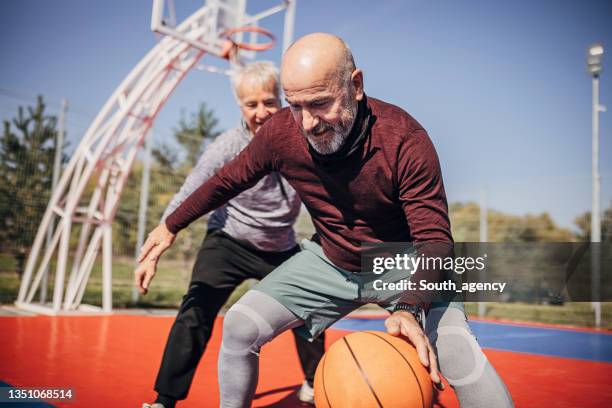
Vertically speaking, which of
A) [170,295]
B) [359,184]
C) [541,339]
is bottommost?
[541,339]

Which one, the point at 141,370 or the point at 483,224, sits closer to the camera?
the point at 141,370

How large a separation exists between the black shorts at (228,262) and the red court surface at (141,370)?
0.81m

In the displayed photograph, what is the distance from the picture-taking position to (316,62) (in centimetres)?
196

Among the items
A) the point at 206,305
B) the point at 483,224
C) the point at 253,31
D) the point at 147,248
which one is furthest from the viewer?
the point at 483,224

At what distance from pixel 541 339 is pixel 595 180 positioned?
4229 millimetres

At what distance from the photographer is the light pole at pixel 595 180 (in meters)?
10.2

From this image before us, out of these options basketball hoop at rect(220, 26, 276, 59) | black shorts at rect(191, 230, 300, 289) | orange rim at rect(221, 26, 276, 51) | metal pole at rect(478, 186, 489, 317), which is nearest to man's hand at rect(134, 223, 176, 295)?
black shorts at rect(191, 230, 300, 289)

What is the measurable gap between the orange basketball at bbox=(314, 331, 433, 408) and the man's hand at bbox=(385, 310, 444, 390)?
5 centimetres

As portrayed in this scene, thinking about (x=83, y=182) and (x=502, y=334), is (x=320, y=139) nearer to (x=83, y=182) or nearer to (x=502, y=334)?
(x=83, y=182)

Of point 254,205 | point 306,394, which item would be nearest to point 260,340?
point 254,205

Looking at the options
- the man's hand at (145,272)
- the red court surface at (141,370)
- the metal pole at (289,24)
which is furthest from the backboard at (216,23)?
the man's hand at (145,272)

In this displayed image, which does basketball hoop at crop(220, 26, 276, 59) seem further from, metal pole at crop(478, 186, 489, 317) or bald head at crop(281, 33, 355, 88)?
metal pole at crop(478, 186, 489, 317)

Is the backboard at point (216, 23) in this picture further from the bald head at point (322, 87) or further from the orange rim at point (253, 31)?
the bald head at point (322, 87)

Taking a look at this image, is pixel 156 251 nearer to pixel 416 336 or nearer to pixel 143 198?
pixel 416 336
